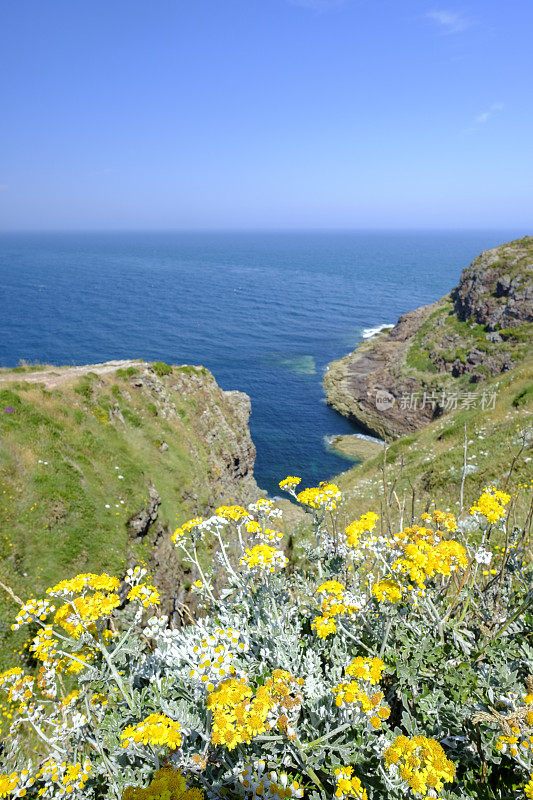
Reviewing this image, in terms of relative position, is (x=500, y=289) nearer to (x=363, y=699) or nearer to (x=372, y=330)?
(x=372, y=330)

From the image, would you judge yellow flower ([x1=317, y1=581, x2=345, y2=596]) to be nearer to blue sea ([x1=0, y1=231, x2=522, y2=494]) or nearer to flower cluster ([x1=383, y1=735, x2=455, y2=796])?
flower cluster ([x1=383, y1=735, x2=455, y2=796])

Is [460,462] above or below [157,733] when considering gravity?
below

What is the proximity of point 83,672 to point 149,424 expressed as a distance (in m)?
23.4

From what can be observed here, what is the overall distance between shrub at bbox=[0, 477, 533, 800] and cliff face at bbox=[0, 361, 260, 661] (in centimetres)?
1103

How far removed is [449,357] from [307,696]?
2813 inches

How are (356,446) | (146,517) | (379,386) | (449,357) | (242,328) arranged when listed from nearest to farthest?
(146,517) → (356,446) → (449,357) → (379,386) → (242,328)

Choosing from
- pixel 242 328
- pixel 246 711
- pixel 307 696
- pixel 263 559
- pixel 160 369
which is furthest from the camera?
pixel 242 328

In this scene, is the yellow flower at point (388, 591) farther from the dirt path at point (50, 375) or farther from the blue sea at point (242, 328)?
the blue sea at point (242, 328)

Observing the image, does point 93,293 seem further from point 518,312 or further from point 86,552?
point 86,552

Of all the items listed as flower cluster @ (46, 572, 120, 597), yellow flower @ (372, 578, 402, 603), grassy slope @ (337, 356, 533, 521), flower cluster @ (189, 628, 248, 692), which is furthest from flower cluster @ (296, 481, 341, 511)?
grassy slope @ (337, 356, 533, 521)

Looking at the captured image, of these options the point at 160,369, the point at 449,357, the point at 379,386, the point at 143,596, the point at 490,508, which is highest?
the point at 490,508

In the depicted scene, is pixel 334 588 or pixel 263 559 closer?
pixel 334 588

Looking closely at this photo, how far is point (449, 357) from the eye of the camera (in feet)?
223

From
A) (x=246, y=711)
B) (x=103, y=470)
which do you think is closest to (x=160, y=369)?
(x=103, y=470)
